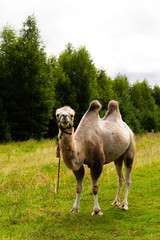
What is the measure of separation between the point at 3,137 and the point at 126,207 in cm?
1268

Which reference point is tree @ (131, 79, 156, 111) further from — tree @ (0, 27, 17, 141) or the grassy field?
the grassy field

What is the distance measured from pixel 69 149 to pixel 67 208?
2.13 meters

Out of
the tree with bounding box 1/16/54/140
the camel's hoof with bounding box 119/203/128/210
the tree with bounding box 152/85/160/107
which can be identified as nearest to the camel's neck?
the camel's hoof with bounding box 119/203/128/210

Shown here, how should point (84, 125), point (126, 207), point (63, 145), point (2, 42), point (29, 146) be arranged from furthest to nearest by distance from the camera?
point (2, 42) → point (29, 146) → point (126, 207) → point (84, 125) → point (63, 145)

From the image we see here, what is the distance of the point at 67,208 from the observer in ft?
18.2

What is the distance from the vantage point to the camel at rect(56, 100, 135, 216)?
4094mm

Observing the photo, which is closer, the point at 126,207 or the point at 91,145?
the point at 91,145

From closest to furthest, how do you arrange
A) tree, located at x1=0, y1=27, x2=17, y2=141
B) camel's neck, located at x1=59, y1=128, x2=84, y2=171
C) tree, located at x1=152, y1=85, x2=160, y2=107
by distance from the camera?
camel's neck, located at x1=59, y1=128, x2=84, y2=171
tree, located at x1=0, y1=27, x2=17, y2=141
tree, located at x1=152, y1=85, x2=160, y2=107

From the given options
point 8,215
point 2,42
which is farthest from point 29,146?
point 8,215

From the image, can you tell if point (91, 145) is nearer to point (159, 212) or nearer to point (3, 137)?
point (159, 212)

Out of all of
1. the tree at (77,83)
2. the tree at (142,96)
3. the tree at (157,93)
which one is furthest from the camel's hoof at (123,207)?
the tree at (157,93)

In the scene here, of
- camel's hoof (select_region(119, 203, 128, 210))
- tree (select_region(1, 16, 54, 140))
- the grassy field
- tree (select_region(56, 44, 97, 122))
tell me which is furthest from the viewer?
tree (select_region(56, 44, 97, 122))

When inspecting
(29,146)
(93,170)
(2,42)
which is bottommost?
(29,146)

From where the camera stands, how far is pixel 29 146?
15.3 meters
